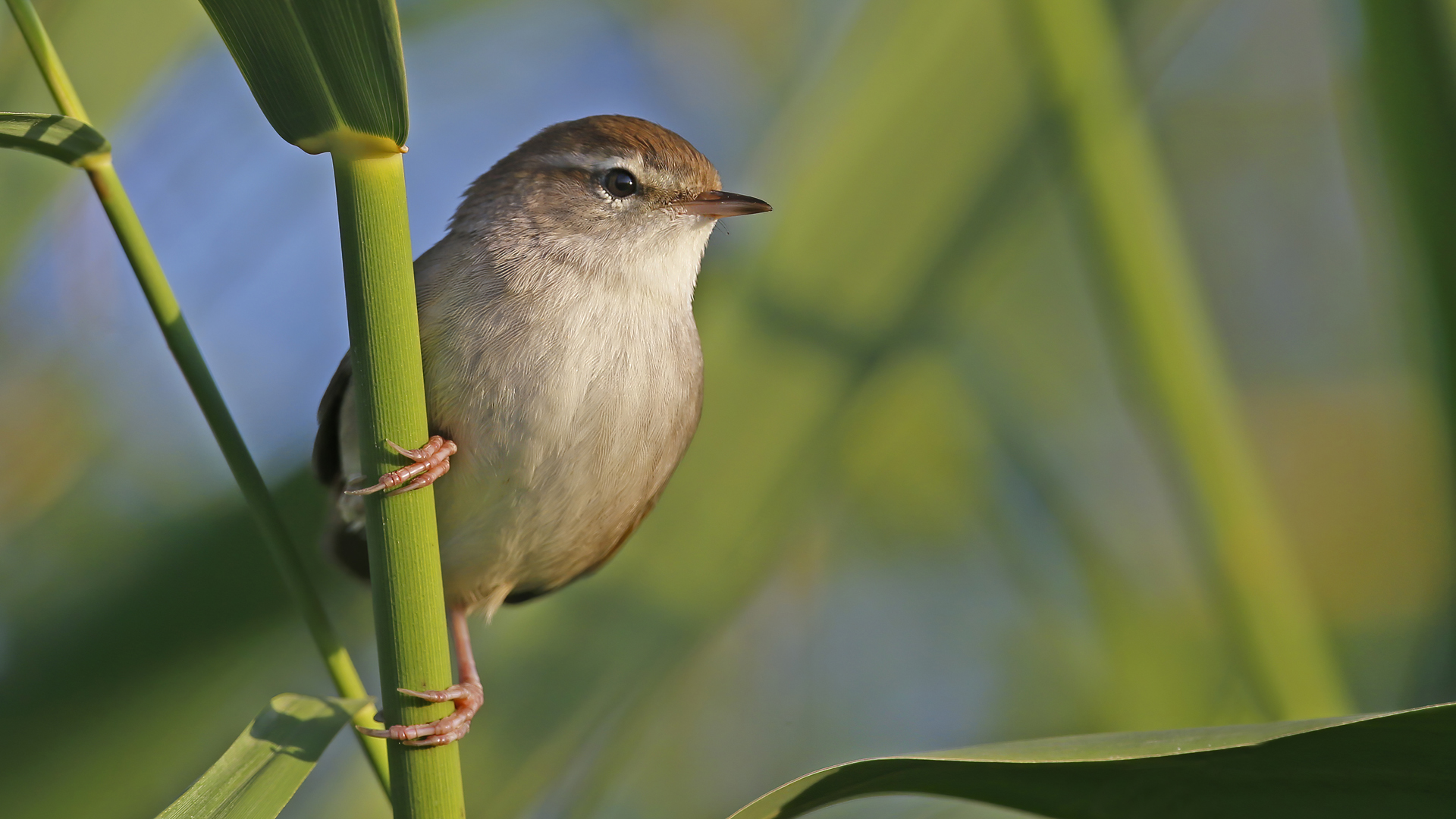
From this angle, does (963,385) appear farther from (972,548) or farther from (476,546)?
(476,546)

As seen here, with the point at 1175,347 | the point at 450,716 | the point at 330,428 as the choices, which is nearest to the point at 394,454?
the point at 450,716

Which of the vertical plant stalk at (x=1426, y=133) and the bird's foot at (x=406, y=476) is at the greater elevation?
the vertical plant stalk at (x=1426, y=133)

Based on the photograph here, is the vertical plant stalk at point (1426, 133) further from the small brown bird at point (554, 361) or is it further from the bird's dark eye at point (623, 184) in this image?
the bird's dark eye at point (623, 184)

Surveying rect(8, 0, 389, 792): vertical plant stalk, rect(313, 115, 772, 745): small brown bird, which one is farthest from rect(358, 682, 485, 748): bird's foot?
rect(313, 115, 772, 745): small brown bird

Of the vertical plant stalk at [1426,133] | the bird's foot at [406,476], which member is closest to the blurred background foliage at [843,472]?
the vertical plant stalk at [1426,133]

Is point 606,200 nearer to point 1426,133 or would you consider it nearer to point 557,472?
point 557,472

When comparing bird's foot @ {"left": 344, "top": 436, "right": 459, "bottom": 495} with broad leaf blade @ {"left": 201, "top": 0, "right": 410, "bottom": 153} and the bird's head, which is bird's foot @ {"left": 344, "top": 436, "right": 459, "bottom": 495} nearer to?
broad leaf blade @ {"left": 201, "top": 0, "right": 410, "bottom": 153}

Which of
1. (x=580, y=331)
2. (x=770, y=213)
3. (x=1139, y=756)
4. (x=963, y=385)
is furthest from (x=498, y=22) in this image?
(x=1139, y=756)
